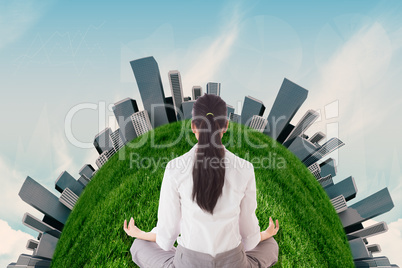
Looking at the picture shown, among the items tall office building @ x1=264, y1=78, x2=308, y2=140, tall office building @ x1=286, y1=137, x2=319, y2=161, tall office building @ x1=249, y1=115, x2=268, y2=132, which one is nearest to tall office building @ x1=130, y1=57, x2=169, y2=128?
tall office building @ x1=249, y1=115, x2=268, y2=132

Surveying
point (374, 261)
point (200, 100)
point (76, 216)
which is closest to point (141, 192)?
point (76, 216)

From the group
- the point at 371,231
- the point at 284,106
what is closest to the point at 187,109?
the point at 284,106

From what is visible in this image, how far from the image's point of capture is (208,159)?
2395 millimetres

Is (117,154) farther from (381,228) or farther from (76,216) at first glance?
(381,228)

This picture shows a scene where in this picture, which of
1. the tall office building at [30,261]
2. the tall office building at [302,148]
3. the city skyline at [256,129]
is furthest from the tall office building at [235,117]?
the tall office building at [30,261]

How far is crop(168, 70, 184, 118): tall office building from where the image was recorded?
7934mm

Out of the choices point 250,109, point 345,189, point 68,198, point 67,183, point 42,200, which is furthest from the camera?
point 250,109

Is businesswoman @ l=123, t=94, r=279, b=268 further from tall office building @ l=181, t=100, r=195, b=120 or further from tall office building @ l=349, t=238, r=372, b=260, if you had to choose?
tall office building @ l=349, t=238, r=372, b=260

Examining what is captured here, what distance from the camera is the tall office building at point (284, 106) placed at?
318 inches

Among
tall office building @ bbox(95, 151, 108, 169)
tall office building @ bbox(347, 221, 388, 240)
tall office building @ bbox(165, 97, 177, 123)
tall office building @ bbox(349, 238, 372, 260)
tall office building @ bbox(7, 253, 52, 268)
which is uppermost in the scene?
tall office building @ bbox(165, 97, 177, 123)

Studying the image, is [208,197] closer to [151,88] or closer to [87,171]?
[151,88]

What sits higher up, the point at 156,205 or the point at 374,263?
the point at 156,205

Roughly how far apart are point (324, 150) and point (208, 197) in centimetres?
685

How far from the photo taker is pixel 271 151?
22.7 feet
